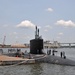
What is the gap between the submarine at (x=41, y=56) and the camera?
29136 millimetres

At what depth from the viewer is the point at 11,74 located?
23.6 metres

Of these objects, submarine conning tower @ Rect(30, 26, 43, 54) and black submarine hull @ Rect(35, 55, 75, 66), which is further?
submarine conning tower @ Rect(30, 26, 43, 54)

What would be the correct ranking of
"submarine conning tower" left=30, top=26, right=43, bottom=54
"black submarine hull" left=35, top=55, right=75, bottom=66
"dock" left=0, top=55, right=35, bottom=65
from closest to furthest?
"black submarine hull" left=35, top=55, right=75, bottom=66
"dock" left=0, top=55, right=35, bottom=65
"submarine conning tower" left=30, top=26, right=43, bottom=54

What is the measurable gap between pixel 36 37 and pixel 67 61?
10.0 m

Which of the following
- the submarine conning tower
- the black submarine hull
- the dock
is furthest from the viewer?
the submarine conning tower

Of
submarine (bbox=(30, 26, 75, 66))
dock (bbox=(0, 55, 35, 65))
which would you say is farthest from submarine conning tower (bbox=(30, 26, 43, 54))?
dock (bbox=(0, 55, 35, 65))

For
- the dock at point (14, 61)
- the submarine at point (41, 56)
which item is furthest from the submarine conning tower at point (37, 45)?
the dock at point (14, 61)

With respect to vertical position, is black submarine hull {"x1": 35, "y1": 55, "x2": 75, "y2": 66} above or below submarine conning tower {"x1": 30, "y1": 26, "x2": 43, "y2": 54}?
below

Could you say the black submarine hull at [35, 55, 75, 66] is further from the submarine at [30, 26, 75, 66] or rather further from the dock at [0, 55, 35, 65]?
the dock at [0, 55, 35, 65]

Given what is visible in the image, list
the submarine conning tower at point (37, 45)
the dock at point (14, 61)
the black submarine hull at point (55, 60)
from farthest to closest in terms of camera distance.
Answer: the submarine conning tower at point (37, 45)
the dock at point (14, 61)
the black submarine hull at point (55, 60)

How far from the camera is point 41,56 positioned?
33.8m

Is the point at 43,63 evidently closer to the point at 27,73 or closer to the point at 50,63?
the point at 50,63

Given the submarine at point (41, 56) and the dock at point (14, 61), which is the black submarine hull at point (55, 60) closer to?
the submarine at point (41, 56)

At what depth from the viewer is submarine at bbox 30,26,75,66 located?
29136 mm
